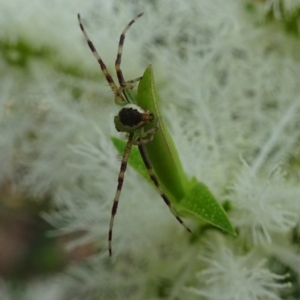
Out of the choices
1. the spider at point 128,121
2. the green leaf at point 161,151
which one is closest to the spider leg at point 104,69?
the spider at point 128,121

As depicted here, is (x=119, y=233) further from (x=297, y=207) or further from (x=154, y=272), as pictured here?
(x=297, y=207)

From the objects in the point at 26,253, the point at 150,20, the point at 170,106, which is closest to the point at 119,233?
the point at 170,106

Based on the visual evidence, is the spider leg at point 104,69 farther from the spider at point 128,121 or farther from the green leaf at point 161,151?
the green leaf at point 161,151

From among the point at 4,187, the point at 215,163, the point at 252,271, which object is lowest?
the point at 252,271

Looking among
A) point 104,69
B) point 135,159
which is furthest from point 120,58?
point 135,159

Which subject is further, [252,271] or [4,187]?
[4,187]

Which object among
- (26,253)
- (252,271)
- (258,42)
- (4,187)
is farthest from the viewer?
(26,253)

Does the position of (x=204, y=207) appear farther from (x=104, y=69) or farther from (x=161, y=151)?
(x=104, y=69)
